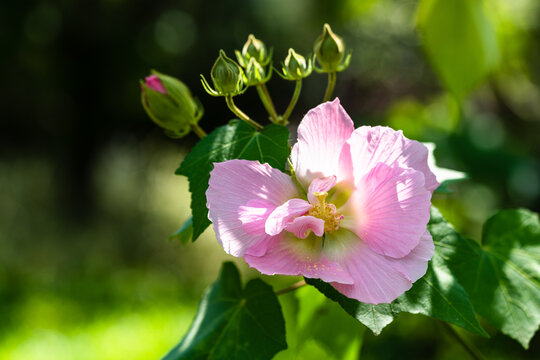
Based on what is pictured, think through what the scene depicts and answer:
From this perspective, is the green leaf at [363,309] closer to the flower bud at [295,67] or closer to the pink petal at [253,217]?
the pink petal at [253,217]

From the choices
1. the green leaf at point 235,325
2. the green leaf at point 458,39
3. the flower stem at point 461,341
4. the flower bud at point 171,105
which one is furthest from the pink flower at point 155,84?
the green leaf at point 458,39

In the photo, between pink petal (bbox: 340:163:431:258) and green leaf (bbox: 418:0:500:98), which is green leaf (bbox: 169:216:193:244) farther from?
green leaf (bbox: 418:0:500:98)

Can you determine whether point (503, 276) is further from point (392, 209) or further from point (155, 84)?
point (155, 84)

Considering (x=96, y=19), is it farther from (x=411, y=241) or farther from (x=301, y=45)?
(x=411, y=241)

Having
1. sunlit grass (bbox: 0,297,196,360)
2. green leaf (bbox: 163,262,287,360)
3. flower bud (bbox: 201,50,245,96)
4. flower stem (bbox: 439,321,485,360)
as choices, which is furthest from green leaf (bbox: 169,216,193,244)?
sunlit grass (bbox: 0,297,196,360)

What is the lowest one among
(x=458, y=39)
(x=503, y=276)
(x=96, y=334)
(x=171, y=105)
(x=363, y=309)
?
(x=96, y=334)

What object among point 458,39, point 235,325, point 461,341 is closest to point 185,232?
point 235,325
